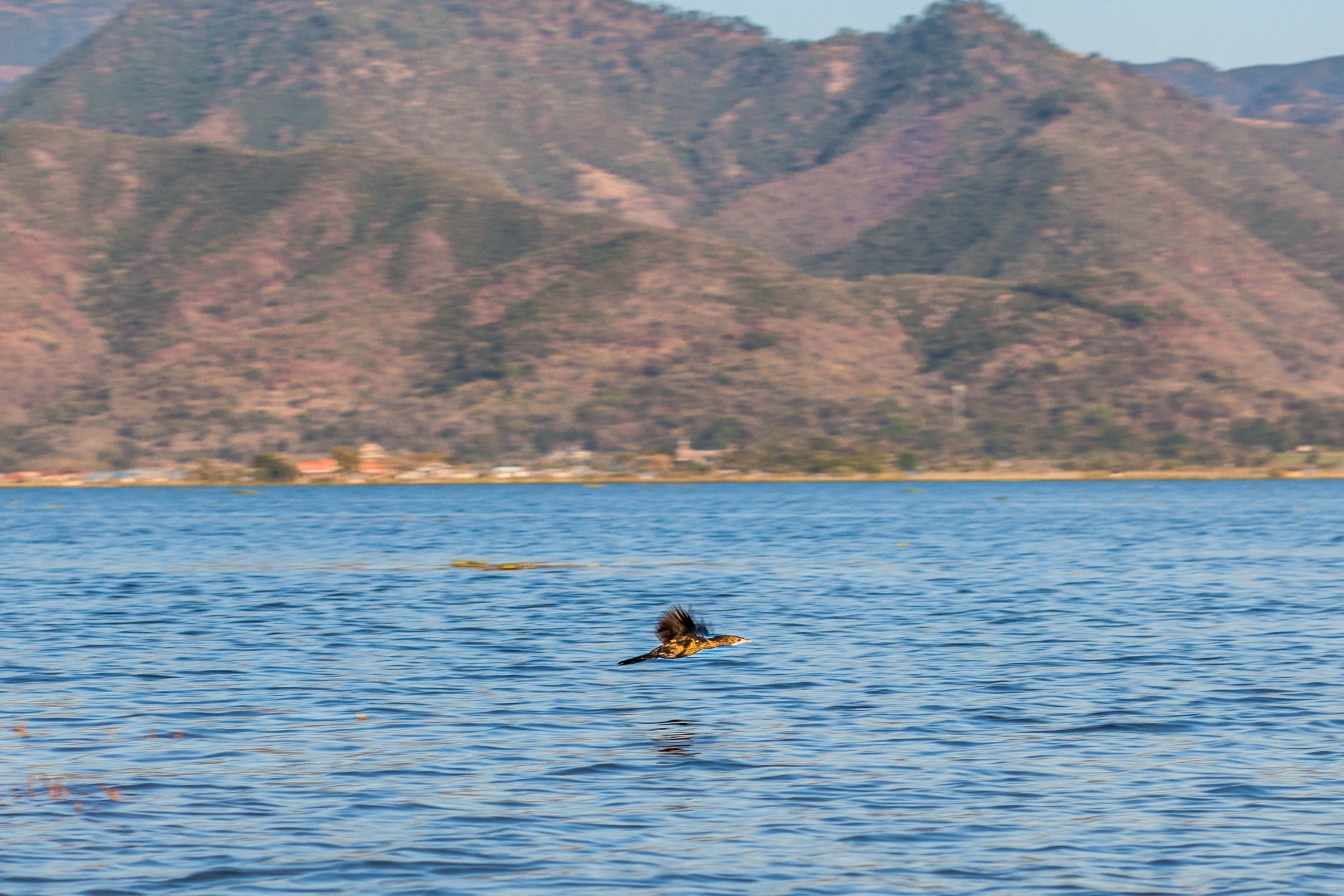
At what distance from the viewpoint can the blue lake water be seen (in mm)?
18297

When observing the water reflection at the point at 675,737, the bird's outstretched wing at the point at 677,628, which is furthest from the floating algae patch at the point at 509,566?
the bird's outstretched wing at the point at 677,628

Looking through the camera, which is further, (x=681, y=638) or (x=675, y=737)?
(x=675, y=737)

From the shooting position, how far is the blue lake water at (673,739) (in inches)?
720

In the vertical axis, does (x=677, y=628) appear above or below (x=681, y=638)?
above

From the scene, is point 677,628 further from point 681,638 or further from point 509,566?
point 509,566

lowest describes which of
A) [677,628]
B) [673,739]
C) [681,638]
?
[673,739]

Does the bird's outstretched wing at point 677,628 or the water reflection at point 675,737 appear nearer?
the bird's outstretched wing at point 677,628

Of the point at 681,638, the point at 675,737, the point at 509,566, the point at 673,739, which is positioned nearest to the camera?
the point at 681,638

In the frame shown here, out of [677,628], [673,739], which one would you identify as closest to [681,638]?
[677,628]

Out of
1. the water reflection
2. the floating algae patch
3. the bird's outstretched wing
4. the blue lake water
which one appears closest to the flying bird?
the bird's outstretched wing

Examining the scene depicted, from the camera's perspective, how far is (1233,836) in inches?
763

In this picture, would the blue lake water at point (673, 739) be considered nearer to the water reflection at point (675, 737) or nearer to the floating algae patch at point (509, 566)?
the water reflection at point (675, 737)

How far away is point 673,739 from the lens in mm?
26219

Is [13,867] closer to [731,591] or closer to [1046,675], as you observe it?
[1046,675]
